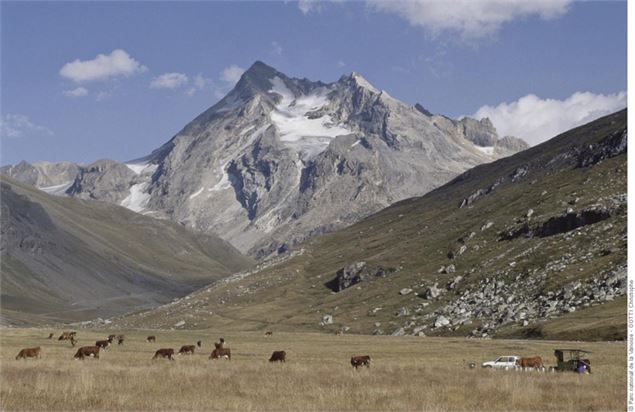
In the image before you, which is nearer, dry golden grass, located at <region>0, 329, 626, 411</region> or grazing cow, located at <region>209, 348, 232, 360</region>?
dry golden grass, located at <region>0, 329, 626, 411</region>

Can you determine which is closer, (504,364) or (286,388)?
(286,388)

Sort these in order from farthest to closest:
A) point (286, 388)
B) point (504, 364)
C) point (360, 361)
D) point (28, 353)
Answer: point (504, 364), point (28, 353), point (360, 361), point (286, 388)

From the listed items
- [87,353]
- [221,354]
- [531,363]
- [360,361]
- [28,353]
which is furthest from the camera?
[221,354]

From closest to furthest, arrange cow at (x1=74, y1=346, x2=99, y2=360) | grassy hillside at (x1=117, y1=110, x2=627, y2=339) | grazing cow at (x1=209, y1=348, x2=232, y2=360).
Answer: cow at (x1=74, y1=346, x2=99, y2=360), grazing cow at (x1=209, y1=348, x2=232, y2=360), grassy hillside at (x1=117, y1=110, x2=627, y2=339)

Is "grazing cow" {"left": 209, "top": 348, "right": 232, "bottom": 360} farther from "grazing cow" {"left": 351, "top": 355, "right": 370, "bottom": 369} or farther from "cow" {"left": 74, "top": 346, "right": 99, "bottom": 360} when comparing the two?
"grazing cow" {"left": 351, "top": 355, "right": 370, "bottom": 369}

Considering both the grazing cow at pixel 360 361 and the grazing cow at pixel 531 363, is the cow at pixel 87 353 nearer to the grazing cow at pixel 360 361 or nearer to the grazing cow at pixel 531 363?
the grazing cow at pixel 360 361

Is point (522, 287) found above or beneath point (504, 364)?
above

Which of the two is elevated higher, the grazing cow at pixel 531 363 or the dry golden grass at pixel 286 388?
the grazing cow at pixel 531 363

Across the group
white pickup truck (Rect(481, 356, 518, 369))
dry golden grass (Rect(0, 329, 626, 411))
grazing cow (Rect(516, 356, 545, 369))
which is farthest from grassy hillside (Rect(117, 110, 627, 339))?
dry golden grass (Rect(0, 329, 626, 411))

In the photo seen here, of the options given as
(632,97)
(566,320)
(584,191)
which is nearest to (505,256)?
(584,191)

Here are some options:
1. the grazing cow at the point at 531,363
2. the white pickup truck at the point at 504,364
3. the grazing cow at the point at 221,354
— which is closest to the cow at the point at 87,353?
the grazing cow at the point at 221,354

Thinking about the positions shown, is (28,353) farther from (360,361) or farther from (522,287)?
(522,287)

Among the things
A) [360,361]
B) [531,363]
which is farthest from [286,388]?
[531,363]

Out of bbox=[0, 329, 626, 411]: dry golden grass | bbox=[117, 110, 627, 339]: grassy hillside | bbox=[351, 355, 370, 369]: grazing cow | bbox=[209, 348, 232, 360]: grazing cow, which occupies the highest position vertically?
bbox=[117, 110, 627, 339]: grassy hillside
